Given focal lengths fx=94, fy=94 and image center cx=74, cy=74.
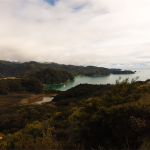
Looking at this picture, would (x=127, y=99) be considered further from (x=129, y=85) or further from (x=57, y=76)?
(x=57, y=76)

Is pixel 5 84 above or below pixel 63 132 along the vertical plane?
below

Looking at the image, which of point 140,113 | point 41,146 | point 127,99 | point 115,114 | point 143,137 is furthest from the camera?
point 127,99

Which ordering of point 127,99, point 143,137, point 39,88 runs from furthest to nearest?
point 39,88, point 127,99, point 143,137

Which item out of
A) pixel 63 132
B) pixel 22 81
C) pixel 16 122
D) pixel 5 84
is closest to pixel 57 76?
pixel 22 81

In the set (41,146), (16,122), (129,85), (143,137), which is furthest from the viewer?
(16,122)

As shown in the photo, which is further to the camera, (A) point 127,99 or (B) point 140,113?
(A) point 127,99

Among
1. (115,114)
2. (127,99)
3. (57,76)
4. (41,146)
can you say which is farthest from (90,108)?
(57,76)

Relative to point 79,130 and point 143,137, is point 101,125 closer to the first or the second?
point 79,130

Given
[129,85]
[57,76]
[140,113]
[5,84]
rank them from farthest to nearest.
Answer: [57,76], [5,84], [129,85], [140,113]

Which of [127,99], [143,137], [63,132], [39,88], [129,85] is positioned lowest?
[39,88]
